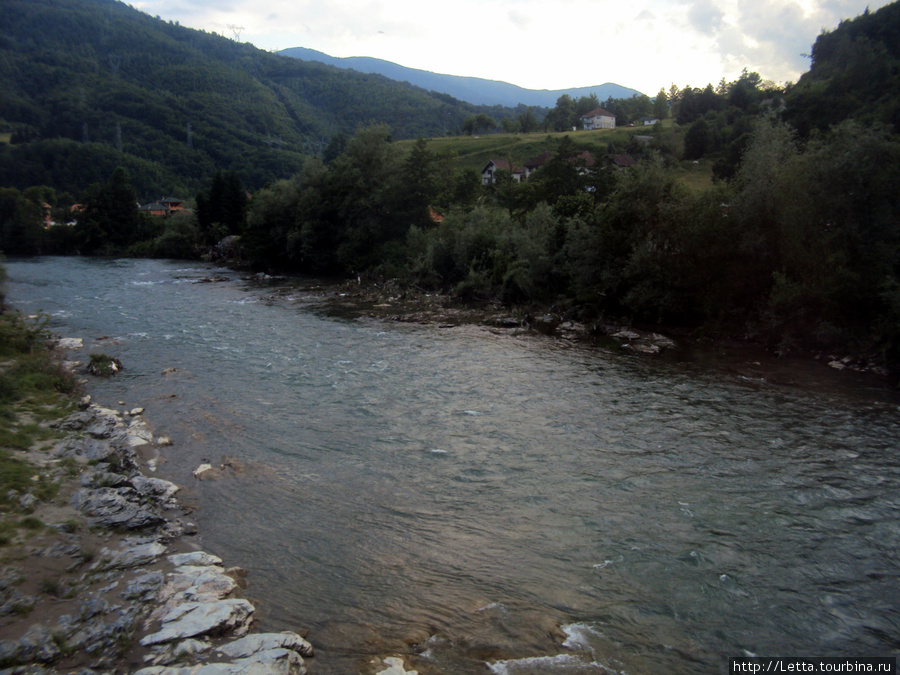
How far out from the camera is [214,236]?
65438mm

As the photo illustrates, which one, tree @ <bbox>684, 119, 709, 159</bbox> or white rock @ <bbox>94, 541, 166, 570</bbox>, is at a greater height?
tree @ <bbox>684, 119, 709, 159</bbox>

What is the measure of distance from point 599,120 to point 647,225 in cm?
8855

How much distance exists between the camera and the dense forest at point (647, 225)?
20.7 m

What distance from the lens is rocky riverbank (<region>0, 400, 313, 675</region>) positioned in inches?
248

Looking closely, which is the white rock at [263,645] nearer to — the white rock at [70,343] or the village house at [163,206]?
the white rock at [70,343]

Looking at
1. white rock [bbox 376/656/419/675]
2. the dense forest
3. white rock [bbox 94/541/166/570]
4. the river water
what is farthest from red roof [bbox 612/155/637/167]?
white rock [bbox 376/656/419/675]

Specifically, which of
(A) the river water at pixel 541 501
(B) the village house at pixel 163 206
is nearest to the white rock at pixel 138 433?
(A) the river water at pixel 541 501

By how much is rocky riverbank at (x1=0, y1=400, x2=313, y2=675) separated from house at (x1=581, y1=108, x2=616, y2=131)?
10843 centimetres

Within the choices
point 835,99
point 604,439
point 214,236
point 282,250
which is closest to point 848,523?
point 604,439

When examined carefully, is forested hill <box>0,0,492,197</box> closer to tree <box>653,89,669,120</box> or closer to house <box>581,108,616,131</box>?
house <box>581,108,616,131</box>

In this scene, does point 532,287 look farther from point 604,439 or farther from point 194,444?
point 194,444

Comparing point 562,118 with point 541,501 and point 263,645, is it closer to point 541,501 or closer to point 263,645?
point 541,501

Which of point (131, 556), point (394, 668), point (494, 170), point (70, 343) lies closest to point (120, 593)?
point (131, 556)

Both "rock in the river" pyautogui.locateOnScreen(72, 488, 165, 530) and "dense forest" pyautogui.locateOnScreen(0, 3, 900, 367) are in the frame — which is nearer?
"rock in the river" pyautogui.locateOnScreen(72, 488, 165, 530)
